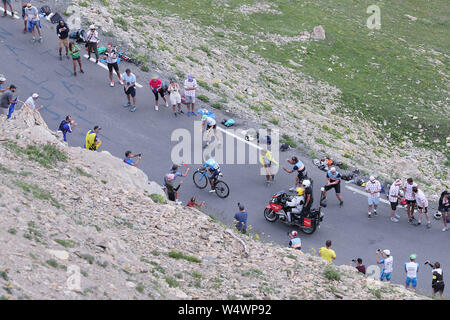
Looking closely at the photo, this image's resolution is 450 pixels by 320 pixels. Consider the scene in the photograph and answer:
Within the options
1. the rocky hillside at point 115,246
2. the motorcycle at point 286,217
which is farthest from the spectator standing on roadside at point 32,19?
Result: the motorcycle at point 286,217

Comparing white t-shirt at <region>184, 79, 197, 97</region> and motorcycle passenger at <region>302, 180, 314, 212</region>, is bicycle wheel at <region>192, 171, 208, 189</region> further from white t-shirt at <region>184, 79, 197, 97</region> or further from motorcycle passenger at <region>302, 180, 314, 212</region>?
white t-shirt at <region>184, 79, 197, 97</region>

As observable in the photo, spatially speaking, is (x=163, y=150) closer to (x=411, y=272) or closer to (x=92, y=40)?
(x=92, y=40)

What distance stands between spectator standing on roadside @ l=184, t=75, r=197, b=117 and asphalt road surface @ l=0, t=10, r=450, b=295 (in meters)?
0.67

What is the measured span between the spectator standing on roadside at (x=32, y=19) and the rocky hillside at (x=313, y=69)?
228 cm

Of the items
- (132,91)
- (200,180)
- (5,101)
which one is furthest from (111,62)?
(200,180)

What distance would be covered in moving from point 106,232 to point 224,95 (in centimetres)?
1419

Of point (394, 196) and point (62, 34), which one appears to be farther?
point (62, 34)

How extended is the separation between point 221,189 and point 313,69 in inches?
646

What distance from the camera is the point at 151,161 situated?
2169 cm

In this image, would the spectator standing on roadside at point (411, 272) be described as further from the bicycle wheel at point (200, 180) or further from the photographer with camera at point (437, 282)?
the bicycle wheel at point (200, 180)

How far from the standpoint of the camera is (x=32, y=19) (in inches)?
1044

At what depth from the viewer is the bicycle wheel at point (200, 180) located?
2067 centimetres
